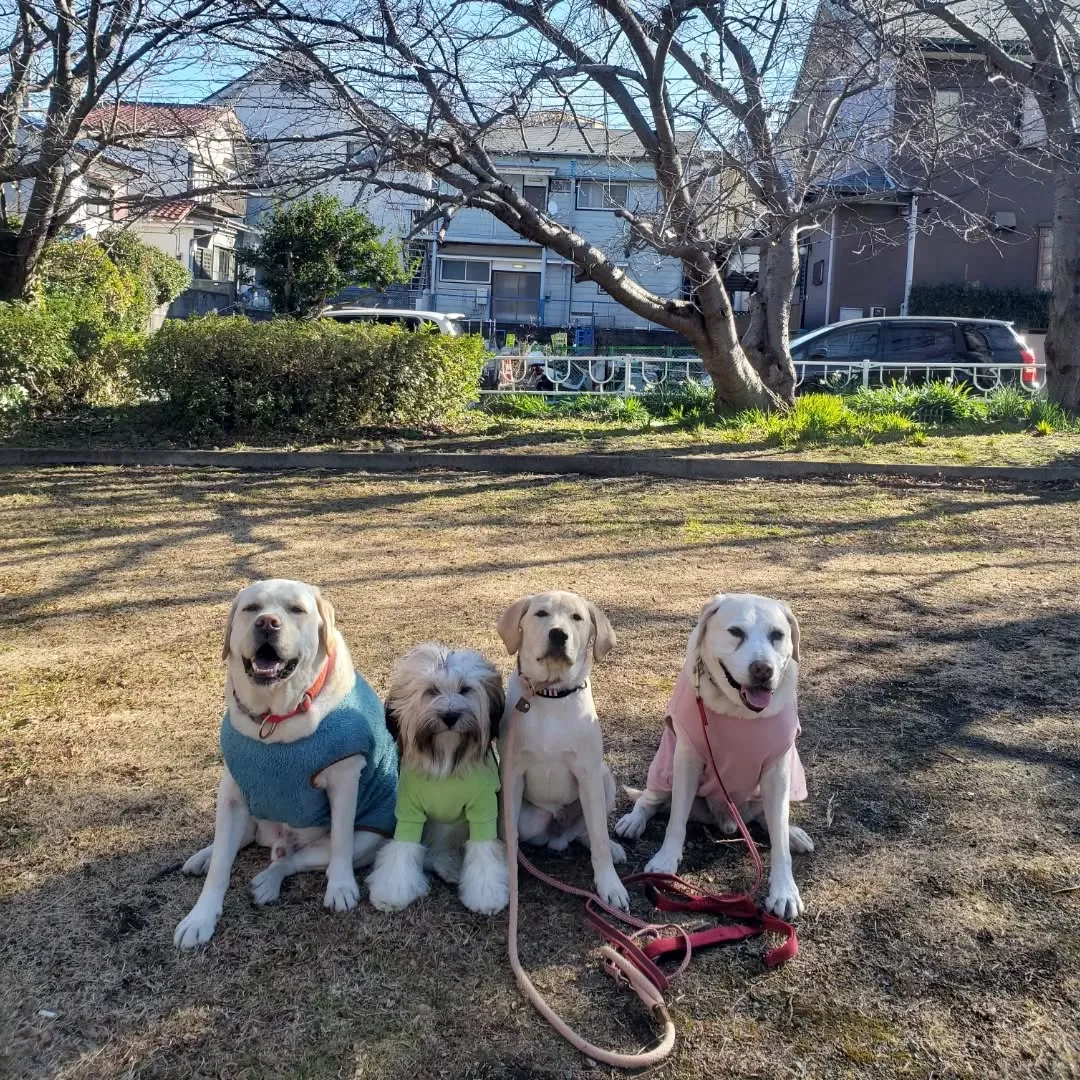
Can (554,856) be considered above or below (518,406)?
below

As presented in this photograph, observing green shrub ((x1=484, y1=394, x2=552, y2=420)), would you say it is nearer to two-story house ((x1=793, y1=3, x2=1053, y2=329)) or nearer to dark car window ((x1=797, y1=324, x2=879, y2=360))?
dark car window ((x1=797, y1=324, x2=879, y2=360))

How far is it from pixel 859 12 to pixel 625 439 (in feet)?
15.3

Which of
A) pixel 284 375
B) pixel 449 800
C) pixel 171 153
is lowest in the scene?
pixel 449 800

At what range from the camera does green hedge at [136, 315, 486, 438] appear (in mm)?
10961

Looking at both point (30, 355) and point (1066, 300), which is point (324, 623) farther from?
point (1066, 300)

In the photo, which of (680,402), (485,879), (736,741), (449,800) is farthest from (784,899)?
(680,402)

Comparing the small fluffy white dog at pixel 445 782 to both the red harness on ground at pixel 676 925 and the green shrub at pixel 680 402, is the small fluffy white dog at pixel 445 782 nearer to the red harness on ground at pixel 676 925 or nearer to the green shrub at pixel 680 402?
the red harness on ground at pixel 676 925

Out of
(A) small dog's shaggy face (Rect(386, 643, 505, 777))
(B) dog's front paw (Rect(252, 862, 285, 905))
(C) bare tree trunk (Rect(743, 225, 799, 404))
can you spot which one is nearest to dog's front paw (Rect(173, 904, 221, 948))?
(B) dog's front paw (Rect(252, 862, 285, 905))

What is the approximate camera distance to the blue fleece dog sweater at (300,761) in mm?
2574

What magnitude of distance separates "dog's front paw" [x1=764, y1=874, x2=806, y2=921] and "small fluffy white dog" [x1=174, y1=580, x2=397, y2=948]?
1.09 metres

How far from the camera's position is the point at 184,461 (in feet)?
33.2

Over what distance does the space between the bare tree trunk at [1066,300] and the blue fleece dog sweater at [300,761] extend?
39.7ft

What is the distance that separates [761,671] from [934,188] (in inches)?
444

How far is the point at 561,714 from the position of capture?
267 centimetres
